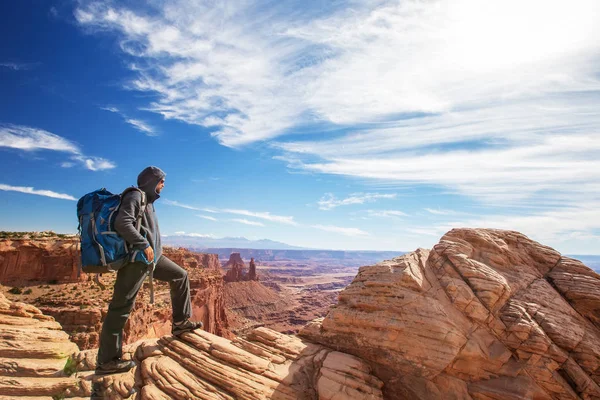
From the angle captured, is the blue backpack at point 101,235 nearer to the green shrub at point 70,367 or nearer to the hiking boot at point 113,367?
the hiking boot at point 113,367

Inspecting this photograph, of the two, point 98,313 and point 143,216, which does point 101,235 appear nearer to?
point 143,216

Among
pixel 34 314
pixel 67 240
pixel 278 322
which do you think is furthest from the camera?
pixel 278 322

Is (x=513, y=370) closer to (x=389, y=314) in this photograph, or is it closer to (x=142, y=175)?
(x=389, y=314)

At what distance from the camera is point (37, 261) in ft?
110

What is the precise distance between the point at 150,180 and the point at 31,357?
14.1 feet

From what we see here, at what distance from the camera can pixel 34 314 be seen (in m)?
8.73

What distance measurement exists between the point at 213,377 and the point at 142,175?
169 inches

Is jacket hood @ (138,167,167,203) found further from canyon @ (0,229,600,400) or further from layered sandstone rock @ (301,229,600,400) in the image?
layered sandstone rock @ (301,229,600,400)

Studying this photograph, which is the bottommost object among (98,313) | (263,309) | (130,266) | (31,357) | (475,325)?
(263,309)

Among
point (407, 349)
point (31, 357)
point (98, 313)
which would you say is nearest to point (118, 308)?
point (31, 357)

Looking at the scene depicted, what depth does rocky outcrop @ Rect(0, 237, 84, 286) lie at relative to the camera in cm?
3272

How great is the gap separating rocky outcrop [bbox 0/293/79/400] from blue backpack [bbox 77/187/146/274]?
225 cm

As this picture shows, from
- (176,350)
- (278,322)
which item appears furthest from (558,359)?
(278,322)

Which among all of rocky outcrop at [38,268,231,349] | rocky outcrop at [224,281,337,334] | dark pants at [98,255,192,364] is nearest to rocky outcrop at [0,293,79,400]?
dark pants at [98,255,192,364]
